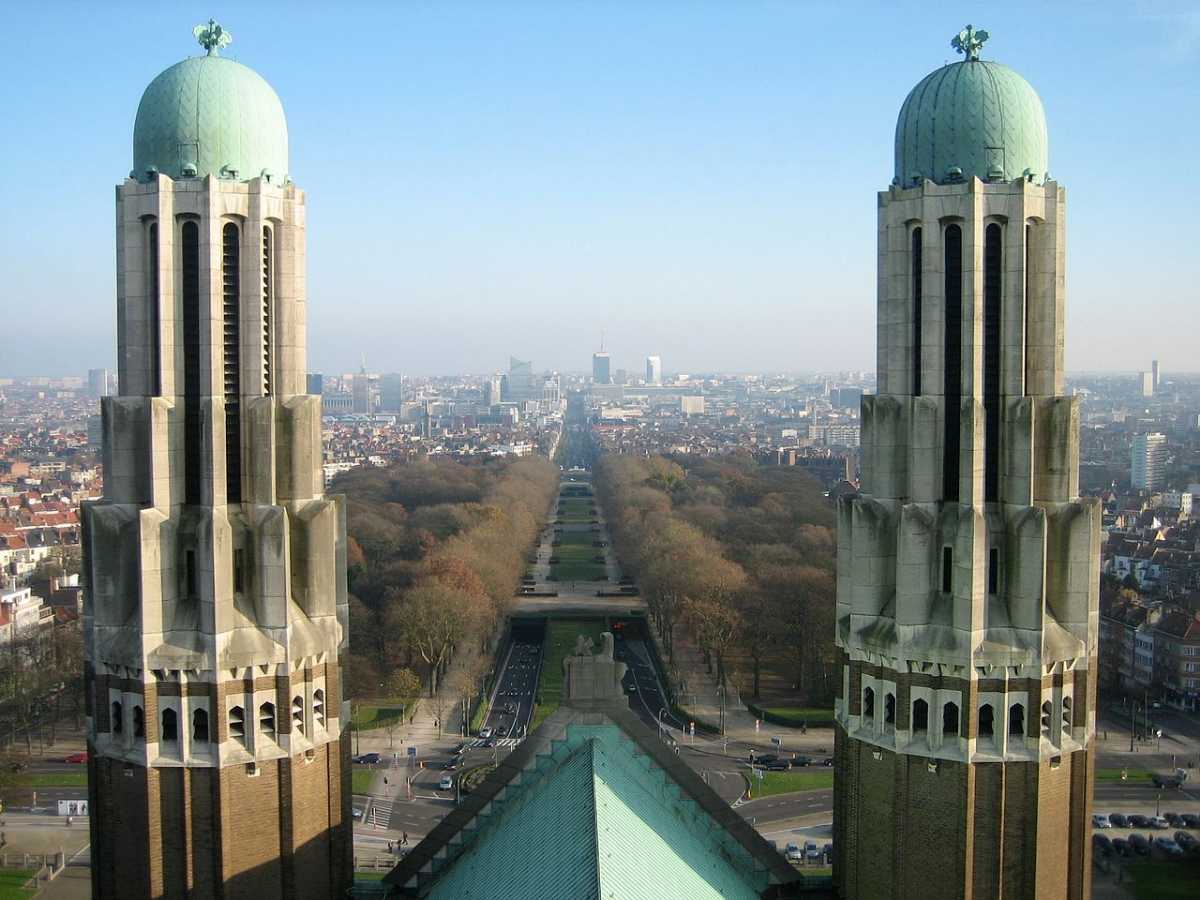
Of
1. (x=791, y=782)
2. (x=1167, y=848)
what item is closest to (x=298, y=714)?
(x=791, y=782)

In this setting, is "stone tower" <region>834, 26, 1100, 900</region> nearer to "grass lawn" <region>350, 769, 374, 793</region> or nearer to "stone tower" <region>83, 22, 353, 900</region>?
"stone tower" <region>83, 22, 353, 900</region>

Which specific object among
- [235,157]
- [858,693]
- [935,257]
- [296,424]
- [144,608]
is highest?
[235,157]

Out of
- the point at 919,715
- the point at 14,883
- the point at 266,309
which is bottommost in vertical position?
the point at 14,883

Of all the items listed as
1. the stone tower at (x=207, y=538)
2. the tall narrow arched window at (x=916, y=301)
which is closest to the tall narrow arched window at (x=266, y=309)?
the stone tower at (x=207, y=538)

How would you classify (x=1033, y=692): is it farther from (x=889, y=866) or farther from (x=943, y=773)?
(x=889, y=866)

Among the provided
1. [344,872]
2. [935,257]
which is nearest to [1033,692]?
[935,257]

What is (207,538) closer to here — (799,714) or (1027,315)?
(1027,315)

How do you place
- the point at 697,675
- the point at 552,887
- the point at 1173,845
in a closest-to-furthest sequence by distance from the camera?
the point at 552,887, the point at 1173,845, the point at 697,675
